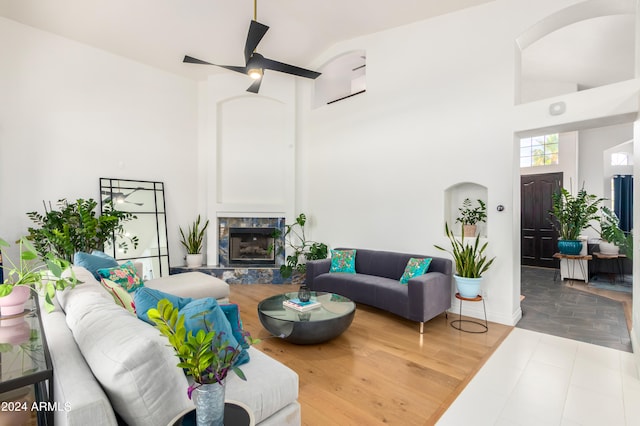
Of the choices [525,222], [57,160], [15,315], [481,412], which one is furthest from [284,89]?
[525,222]

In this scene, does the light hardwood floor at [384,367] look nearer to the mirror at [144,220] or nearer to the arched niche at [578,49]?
the mirror at [144,220]

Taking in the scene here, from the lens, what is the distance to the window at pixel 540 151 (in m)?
7.35

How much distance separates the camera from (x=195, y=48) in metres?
5.21

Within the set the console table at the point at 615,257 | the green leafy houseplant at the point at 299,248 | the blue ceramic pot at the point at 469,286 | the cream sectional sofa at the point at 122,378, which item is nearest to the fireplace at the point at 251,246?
the green leafy houseplant at the point at 299,248

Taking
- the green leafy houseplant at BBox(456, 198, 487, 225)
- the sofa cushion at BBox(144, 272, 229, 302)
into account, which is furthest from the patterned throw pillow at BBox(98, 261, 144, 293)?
the green leafy houseplant at BBox(456, 198, 487, 225)

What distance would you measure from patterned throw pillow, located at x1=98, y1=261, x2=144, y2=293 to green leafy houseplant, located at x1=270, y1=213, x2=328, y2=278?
277 centimetres

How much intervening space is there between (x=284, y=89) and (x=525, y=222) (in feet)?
22.3

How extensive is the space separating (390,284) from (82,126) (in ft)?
17.8

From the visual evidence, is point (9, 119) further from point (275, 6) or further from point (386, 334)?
point (386, 334)

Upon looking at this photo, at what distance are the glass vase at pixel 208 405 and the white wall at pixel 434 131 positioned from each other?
153 inches

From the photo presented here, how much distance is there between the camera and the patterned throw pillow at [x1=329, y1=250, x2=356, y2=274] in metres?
4.96

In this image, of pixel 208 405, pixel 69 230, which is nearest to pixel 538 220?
pixel 208 405

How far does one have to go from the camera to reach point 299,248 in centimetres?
623

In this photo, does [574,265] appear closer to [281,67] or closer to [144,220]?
[281,67]
